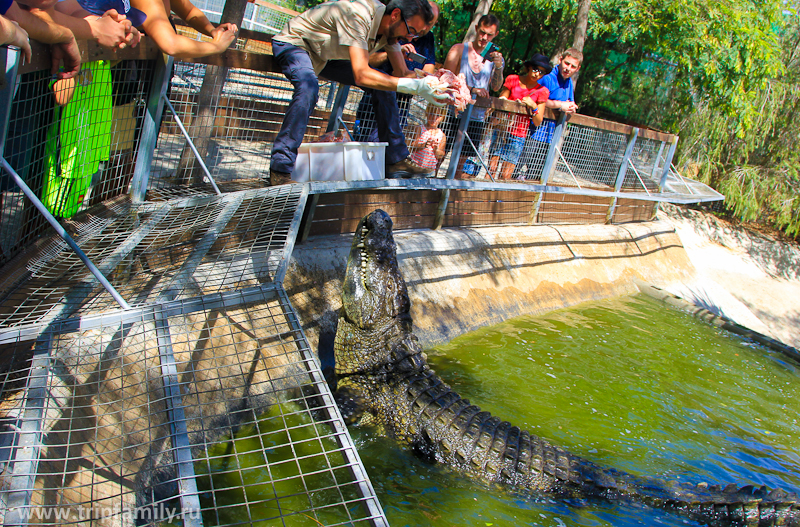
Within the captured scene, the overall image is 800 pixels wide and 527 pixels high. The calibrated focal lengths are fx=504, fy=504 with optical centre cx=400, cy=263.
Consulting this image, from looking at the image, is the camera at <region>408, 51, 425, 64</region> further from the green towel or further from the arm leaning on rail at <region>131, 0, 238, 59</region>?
the green towel

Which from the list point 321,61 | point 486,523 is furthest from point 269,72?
point 486,523

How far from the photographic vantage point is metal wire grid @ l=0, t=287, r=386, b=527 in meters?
1.53

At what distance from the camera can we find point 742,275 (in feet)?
31.1

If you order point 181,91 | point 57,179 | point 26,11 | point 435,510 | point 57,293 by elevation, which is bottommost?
point 435,510

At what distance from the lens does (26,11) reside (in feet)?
5.79

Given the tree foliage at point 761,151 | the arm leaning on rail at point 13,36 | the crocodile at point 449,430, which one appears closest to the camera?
the arm leaning on rail at point 13,36

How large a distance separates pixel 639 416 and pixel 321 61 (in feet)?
11.1

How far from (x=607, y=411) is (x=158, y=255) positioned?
10.4ft

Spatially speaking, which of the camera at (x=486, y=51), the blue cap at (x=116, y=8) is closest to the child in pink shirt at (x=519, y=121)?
the camera at (x=486, y=51)

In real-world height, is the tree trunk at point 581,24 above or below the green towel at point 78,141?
above

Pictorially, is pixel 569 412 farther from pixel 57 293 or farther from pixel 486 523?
pixel 57 293

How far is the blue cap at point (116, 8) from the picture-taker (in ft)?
7.89

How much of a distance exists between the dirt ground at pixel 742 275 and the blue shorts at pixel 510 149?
11.4 ft

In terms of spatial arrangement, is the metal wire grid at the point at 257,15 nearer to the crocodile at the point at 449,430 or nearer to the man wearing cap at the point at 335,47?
the man wearing cap at the point at 335,47
